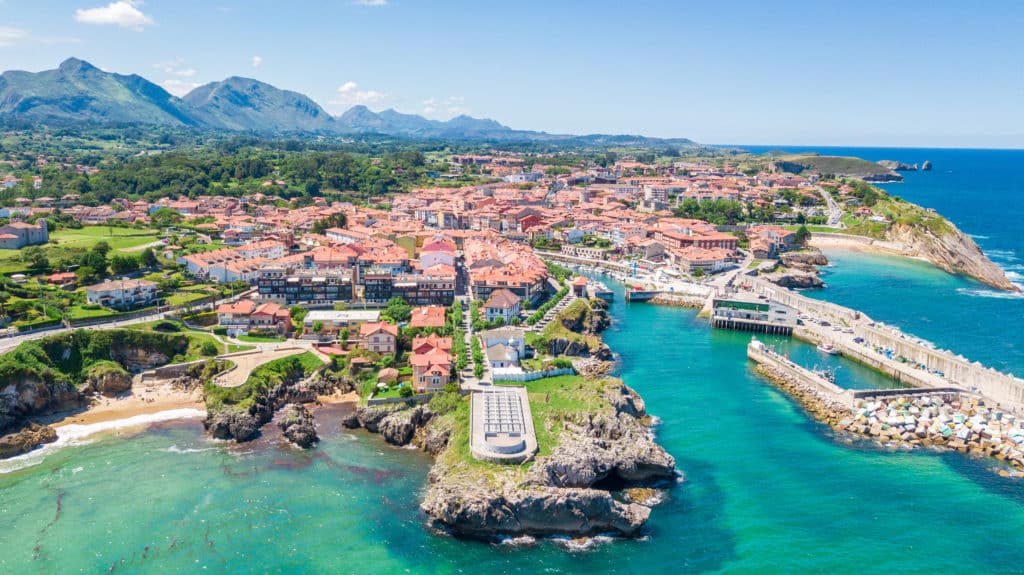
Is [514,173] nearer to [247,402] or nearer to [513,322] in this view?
[513,322]

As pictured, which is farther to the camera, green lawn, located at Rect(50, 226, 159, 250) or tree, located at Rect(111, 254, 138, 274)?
green lawn, located at Rect(50, 226, 159, 250)

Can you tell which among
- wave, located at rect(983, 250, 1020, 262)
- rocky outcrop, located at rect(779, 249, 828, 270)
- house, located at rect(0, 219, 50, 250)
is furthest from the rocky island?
wave, located at rect(983, 250, 1020, 262)

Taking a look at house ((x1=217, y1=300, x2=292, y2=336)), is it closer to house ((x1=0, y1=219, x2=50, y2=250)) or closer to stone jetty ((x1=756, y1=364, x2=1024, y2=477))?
house ((x1=0, y1=219, x2=50, y2=250))

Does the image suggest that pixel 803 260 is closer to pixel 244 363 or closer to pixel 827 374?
pixel 827 374

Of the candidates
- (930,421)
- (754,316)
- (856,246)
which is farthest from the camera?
(856,246)

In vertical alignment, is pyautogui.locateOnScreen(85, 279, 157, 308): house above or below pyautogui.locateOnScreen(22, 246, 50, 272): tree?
below

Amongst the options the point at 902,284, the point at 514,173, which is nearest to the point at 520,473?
the point at 902,284

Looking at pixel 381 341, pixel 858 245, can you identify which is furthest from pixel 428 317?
pixel 858 245

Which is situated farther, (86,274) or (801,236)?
(801,236)
